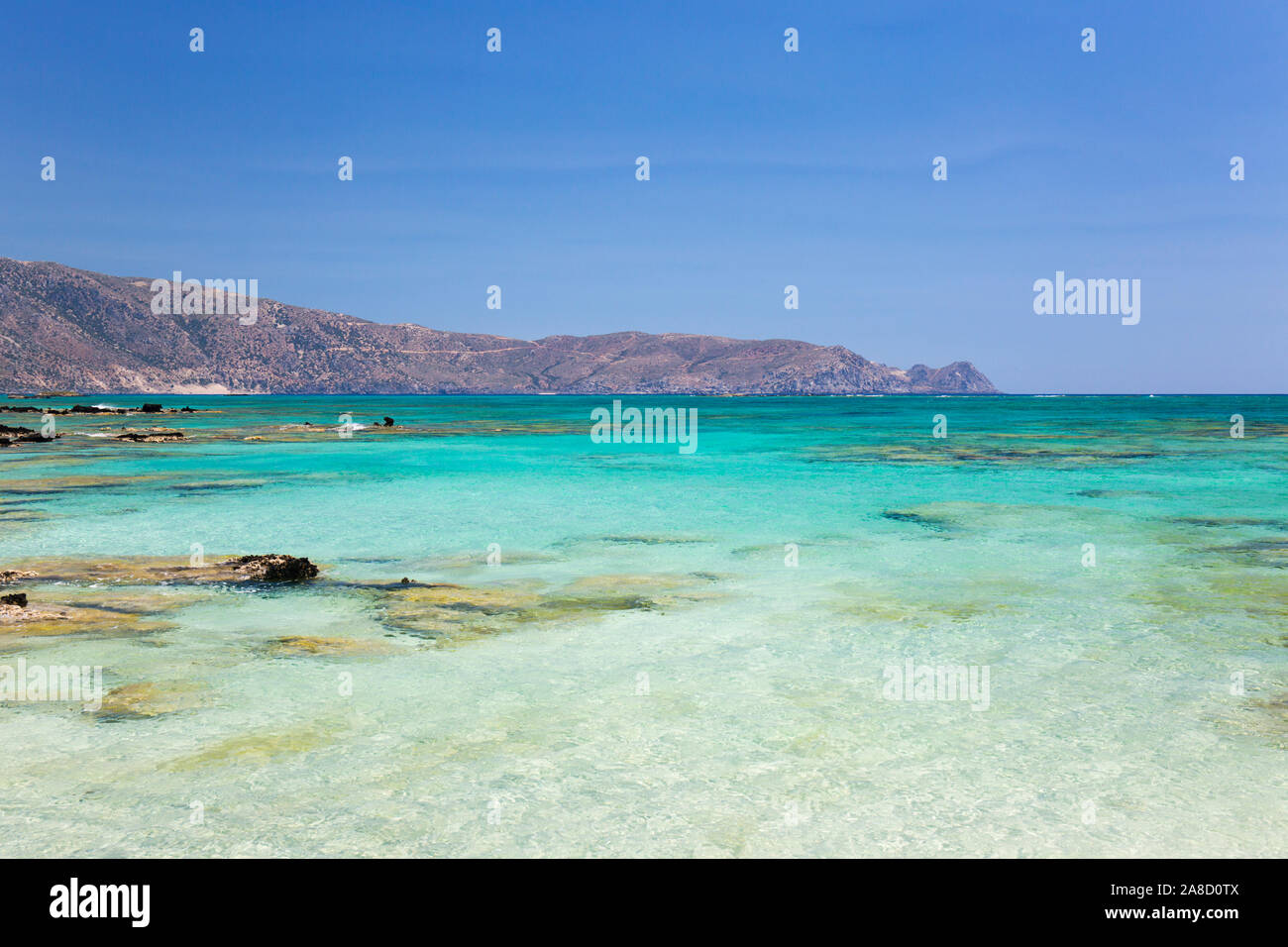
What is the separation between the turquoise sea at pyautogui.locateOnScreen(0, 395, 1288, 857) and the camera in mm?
5133

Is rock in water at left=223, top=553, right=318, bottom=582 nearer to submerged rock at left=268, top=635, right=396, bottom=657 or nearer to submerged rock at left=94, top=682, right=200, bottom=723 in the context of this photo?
submerged rock at left=268, top=635, right=396, bottom=657

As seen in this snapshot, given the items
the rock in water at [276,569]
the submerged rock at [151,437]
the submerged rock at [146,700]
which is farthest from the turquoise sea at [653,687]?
the submerged rock at [151,437]

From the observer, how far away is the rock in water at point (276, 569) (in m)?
11.8

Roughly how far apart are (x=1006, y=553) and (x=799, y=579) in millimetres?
4037

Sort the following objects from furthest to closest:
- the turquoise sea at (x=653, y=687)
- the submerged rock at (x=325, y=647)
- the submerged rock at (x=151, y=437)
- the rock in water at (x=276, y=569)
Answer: the submerged rock at (x=151, y=437), the rock in water at (x=276, y=569), the submerged rock at (x=325, y=647), the turquoise sea at (x=653, y=687)

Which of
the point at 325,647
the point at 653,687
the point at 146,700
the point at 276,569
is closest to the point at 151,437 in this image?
the point at 276,569

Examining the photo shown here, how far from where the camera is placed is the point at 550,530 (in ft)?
55.7

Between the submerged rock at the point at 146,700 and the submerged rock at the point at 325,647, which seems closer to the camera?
the submerged rock at the point at 146,700

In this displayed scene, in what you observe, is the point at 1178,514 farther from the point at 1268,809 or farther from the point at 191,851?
the point at 191,851

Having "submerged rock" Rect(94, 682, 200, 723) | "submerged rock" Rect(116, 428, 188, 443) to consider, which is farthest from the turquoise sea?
"submerged rock" Rect(116, 428, 188, 443)

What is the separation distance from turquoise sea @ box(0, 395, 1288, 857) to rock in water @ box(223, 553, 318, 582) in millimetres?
345

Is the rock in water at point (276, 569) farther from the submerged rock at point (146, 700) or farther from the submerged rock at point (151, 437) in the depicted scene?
the submerged rock at point (151, 437)

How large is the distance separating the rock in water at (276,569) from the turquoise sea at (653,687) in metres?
0.35

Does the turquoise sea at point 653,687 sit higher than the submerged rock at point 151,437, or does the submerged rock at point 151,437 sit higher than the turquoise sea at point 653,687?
the submerged rock at point 151,437
